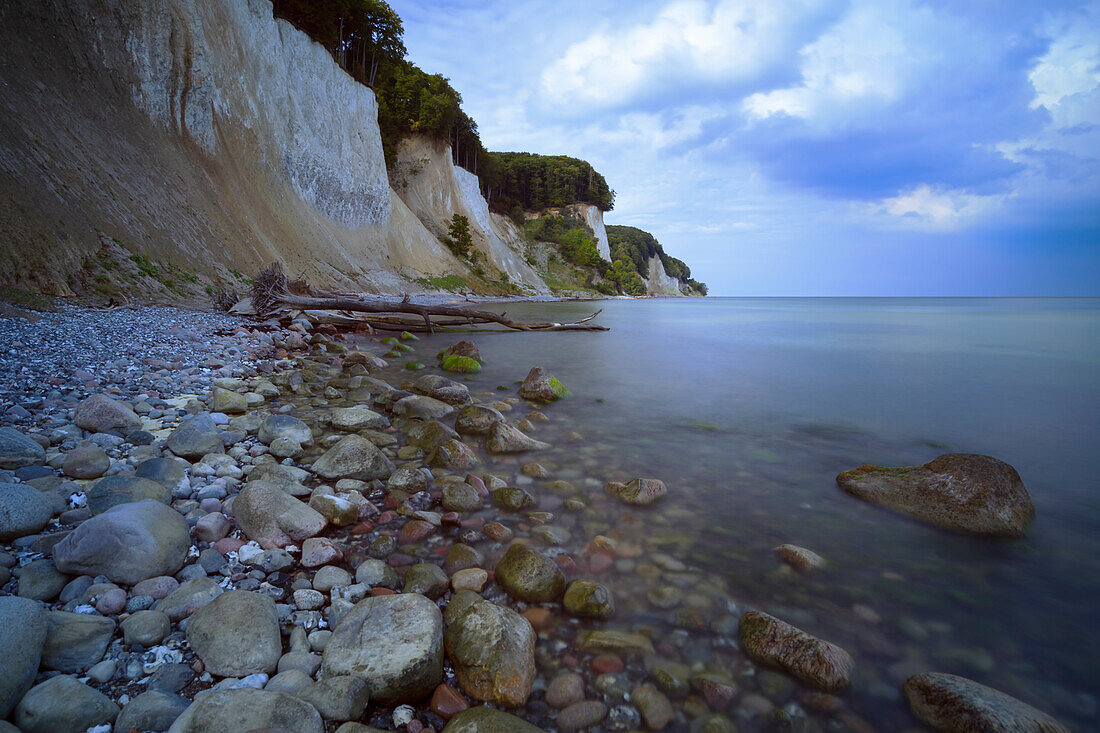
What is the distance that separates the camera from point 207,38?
685 inches

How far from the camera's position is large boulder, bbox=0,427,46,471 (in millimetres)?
2981

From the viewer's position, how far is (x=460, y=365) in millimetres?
9508

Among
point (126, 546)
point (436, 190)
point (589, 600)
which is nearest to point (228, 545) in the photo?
point (126, 546)

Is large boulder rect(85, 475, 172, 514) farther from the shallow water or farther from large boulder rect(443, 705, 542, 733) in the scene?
the shallow water

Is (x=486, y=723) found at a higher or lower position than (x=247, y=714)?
lower

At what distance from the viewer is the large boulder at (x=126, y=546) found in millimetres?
2131

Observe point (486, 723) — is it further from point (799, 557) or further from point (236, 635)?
point (799, 557)

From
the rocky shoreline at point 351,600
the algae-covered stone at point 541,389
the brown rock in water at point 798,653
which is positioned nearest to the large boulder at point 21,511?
the rocky shoreline at point 351,600

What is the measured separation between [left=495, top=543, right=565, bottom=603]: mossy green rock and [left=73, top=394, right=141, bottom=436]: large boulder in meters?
3.48

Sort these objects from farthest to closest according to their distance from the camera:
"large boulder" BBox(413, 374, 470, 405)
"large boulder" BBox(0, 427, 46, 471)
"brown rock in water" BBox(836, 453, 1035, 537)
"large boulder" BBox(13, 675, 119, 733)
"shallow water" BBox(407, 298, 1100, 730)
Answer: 1. "large boulder" BBox(413, 374, 470, 405)
2. "brown rock in water" BBox(836, 453, 1035, 537)
3. "large boulder" BBox(0, 427, 46, 471)
4. "shallow water" BBox(407, 298, 1100, 730)
5. "large boulder" BBox(13, 675, 119, 733)

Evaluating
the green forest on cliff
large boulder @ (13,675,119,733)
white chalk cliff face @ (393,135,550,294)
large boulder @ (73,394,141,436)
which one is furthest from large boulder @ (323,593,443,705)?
white chalk cliff face @ (393,135,550,294)

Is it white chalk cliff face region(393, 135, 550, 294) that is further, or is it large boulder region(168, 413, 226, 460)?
white chalk cliff face region(393, 135, 550, 294)

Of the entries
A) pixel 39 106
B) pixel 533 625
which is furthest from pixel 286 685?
pixel 39 106

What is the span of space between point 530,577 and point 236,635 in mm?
Answer: 1377
